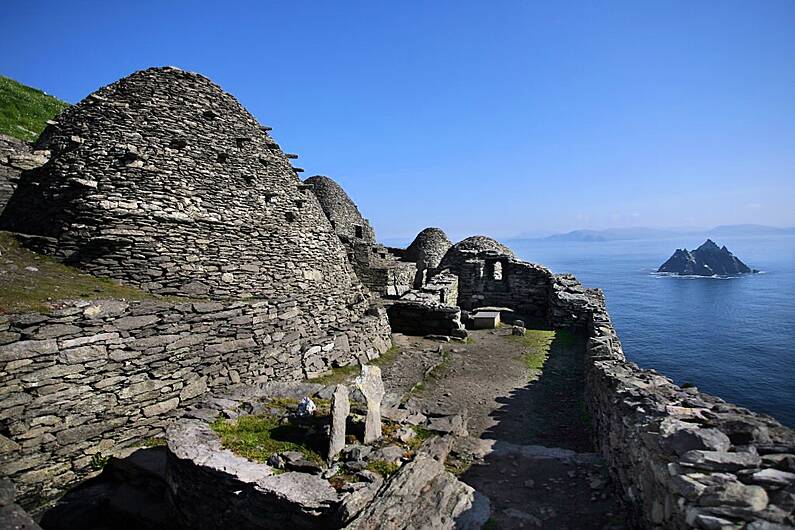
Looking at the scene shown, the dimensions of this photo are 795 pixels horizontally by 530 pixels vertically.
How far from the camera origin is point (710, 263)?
39.3 meters

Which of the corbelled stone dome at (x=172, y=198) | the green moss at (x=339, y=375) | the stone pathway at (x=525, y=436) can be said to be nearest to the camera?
the stone pathway at (x=525, y=436)

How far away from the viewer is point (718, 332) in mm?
19266

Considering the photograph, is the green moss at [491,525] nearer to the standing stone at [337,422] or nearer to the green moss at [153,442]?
the standing stone at [337,422]

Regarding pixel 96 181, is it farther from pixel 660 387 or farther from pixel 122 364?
pixel 660 387

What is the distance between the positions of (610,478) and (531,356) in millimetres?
7834

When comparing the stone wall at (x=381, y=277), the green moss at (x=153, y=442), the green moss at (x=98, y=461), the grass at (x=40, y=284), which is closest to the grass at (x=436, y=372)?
the green moss at (x=153, y=442)

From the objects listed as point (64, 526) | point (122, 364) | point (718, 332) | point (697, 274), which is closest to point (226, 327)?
point (122, 364)

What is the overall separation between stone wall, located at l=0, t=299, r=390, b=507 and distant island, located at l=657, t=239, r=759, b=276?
41.6 meters

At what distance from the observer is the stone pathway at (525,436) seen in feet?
18.0

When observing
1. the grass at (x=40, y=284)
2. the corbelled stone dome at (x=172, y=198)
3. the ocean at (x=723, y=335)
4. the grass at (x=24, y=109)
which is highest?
the grass at (x=24, y=109)

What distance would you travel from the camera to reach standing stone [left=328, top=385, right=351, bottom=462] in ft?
20.4

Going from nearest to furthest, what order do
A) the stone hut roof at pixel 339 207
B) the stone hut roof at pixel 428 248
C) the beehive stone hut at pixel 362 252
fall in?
1. the beehive stone hut at pixel 362 252
2. the stone hut roof at pixel 339 207
3. the stone hut roof at pixel 428 248

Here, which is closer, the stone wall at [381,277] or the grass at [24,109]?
the grass at [24,109]

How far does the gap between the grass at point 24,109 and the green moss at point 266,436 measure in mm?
17363
